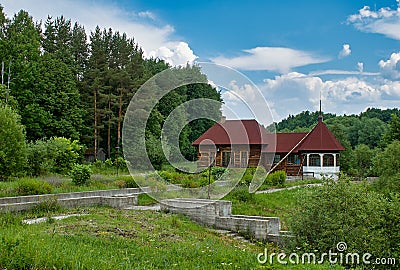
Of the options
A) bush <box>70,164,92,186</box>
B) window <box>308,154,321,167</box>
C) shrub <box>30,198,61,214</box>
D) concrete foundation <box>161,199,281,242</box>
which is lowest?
concrete foundation <box>161,199,281,242</box>

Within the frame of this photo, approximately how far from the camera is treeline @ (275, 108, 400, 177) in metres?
40.7

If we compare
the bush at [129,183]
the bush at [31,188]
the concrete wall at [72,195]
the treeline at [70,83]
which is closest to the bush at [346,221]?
the concrete wall at [72,195]

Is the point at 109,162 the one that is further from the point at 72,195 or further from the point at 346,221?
the point at 346,221

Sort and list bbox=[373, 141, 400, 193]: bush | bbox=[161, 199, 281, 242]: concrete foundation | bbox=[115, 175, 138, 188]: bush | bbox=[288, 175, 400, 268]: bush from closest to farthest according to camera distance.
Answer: bbox=[288, 175, 400, 268]: bush, bbox=[161, 199, 281, 242]: concrete foundation, bbox=[115, 175, 138, 188]: bush, bbox=[373, 141, 400, 193]: bush

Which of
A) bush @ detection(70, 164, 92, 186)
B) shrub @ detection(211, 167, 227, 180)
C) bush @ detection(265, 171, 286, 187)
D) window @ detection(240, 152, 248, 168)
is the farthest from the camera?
window @ detection(240, 152, 248, 168)

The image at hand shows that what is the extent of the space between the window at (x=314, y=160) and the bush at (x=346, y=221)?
986 inches

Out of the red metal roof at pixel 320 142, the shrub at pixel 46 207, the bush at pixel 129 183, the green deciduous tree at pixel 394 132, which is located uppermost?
the green deciduous tree at pixel 394 132

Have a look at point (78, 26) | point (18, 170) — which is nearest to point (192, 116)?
point (18, 170)

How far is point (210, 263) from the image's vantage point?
22.7ft

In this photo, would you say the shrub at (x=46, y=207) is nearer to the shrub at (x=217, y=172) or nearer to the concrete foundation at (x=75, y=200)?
the concrete foundation at (x=75, y=200)

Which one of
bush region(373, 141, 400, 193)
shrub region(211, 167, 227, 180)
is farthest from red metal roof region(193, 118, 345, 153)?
shrub region(211, 167, 227, 180)

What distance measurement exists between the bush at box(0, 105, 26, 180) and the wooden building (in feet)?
49.4

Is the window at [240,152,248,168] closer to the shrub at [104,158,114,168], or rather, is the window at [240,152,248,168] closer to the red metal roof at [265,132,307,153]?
the red metal roof at [265,132,307,153]

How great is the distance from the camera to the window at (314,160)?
34.5m
